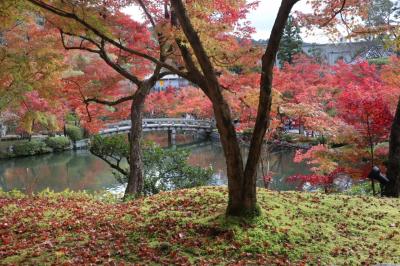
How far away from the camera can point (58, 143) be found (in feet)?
75.4

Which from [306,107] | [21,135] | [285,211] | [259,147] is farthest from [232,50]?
[21,135]

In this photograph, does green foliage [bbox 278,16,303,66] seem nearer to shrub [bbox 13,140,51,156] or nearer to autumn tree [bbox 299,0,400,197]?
shrub [bbox 13,140,51,156]

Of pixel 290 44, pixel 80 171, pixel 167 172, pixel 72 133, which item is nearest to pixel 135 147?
pixel 167 172

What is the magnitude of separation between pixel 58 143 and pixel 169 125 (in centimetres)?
797

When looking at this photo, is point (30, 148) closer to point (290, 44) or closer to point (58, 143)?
point (58, 143)

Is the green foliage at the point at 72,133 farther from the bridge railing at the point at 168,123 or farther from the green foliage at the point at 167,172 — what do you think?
the green foliage at the point at 167,172

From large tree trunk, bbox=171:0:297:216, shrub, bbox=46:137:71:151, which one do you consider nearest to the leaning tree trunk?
large tree trunk, bbox=171:0:297:216

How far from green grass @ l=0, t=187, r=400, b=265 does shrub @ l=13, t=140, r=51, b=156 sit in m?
16.9

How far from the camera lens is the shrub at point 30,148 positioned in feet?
69.8

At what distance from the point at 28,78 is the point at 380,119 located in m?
8.09

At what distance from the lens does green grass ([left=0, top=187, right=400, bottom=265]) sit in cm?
373

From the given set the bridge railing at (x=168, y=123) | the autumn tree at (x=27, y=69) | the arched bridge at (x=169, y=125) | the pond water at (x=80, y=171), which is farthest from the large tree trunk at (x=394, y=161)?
the bridge railing at (x=168, y=123)

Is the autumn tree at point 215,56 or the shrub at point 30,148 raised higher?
the autumn tree at point 215,56

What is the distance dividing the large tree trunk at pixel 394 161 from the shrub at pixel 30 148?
64.0 feet
